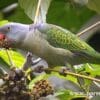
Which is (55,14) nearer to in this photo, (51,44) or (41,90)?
(51,44)

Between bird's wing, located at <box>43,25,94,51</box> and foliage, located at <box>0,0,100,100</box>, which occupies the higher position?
bird's wing, located at <box>43,25,94,51</box>

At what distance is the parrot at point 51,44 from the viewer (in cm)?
159

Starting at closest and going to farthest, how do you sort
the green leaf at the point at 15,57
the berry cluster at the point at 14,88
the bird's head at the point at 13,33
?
1. the berry cluster at the point at 14,88
2. the bird's head at the point at 13,33
3. the green leaf at the point at 15,57

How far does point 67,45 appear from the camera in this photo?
1627 millimetres

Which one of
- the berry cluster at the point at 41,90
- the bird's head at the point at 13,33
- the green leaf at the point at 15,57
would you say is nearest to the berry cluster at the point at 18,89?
the berry cluster at the point at 41,90

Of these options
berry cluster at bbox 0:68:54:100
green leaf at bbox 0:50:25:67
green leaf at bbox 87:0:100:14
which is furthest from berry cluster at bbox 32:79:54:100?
green leaf at bbox 87:0:100:14

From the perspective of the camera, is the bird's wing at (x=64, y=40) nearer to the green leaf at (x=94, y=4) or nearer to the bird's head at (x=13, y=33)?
the bird's head at (x=13, y=33)

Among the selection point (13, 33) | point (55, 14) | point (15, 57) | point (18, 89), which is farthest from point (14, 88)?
point (55, 14)

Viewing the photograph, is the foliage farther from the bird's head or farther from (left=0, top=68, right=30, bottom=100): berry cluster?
(left=0, top=68, right=30, bottom=100): berry cluster

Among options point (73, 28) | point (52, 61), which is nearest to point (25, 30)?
point (52, 61)

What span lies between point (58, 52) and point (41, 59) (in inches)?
2.4

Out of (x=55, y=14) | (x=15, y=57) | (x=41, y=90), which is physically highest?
(x=41, y=90)

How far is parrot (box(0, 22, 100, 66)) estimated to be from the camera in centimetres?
159

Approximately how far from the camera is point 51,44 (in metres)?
1.61
